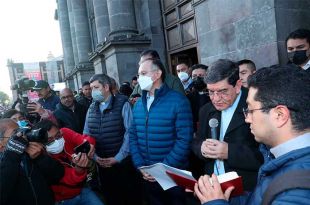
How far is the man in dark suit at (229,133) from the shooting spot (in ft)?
6.99

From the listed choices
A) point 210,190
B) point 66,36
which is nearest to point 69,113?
point 210,190

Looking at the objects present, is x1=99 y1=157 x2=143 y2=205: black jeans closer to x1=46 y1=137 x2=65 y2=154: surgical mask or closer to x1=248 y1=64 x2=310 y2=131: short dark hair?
x1=46 y1=137 x2=65 y2=154: surgical mask

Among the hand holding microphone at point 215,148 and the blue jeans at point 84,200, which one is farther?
the blue jeans at point 84,200

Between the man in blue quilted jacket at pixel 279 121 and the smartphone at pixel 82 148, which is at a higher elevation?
the man in blue quilted jacket at pixel 279 121

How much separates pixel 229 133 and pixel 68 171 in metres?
1.64

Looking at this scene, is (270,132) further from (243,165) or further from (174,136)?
(174,136)

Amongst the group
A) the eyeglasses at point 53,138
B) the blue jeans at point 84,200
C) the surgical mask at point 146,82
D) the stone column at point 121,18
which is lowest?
the blue jeans at point 84,200

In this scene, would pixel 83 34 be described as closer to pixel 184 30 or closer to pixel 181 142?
pixel 184 30

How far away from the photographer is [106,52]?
8758 mm

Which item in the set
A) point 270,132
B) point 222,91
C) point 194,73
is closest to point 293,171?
point 270,132

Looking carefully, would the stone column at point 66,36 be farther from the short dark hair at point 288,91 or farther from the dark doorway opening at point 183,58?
the short dark hair at point 288,91

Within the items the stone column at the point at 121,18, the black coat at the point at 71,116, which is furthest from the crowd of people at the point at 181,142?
the stone column at the point at 121,18

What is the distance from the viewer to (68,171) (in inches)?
109

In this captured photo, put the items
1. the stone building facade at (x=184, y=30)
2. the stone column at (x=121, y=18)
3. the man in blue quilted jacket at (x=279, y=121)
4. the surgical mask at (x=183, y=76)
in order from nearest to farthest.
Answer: the man in blue quilted jacket at (x=279, y=121) < the stone building facade at (x=184, y=30) < the surgical mask at (x=183, y=76) < the stone column at (x=121, y=18)
